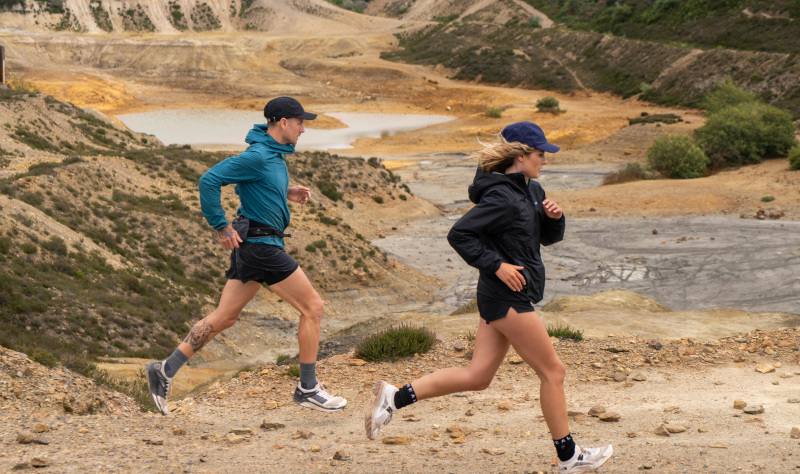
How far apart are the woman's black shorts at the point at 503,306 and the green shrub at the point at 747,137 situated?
37.7 metres

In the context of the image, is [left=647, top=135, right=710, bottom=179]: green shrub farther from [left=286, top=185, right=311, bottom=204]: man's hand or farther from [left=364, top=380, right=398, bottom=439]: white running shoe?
[left=364, top=380, right=398, bottom=439]: white running shoe

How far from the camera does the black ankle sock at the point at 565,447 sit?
453 cm

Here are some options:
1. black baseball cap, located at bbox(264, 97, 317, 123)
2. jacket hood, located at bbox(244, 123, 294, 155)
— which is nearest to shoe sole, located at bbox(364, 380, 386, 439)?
jacket hood, located at bbox(244, 123, 294, 155)

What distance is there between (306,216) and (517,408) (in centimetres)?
1689

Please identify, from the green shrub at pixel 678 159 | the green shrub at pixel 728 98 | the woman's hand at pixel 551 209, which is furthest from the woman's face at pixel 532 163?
the green shrub at pixel 728 98

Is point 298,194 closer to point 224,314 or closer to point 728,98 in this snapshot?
point 224,314

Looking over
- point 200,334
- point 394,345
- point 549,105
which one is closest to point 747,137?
point 549,105

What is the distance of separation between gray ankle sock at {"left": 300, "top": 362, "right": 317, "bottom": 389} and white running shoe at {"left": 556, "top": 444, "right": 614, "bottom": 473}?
7.36ft

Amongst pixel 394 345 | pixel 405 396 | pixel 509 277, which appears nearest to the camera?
pixel 509 277

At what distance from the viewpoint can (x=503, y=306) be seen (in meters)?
4.36

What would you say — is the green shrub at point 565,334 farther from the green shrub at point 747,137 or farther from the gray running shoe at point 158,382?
the green shrub at point 747,137

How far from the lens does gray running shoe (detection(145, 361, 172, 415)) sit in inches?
231

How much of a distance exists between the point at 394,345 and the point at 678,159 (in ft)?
109

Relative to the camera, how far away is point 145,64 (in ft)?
273
